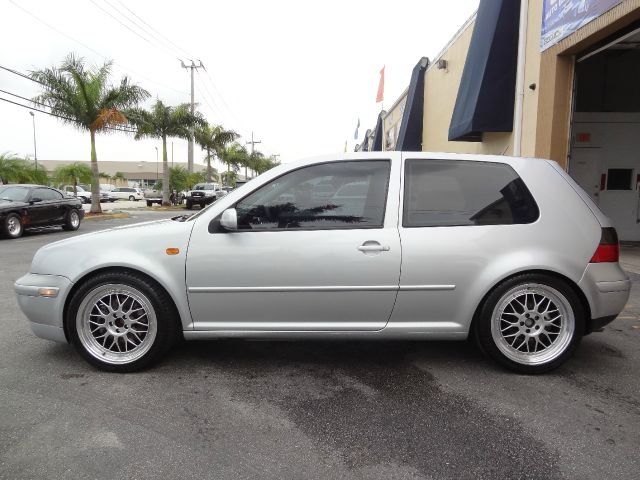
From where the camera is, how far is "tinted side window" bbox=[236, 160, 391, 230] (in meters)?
3.26

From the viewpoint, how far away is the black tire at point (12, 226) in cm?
1177

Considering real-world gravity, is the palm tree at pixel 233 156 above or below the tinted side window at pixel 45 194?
above

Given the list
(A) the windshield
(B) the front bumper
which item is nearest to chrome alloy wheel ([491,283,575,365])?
(B) the front bumper

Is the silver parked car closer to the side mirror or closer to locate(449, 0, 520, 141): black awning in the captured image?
the side mirror

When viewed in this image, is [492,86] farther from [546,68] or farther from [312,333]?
[312,333]

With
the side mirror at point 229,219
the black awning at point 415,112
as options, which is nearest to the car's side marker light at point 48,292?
the side mirror at point 229,219

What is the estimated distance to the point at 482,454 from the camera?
232cm

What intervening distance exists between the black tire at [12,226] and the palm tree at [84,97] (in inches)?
330

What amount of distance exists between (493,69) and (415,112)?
27.2 feet

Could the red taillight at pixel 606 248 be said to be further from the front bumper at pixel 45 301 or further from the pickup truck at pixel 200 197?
the pickup truck at pixel 200 197

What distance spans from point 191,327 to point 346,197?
1.46 meters

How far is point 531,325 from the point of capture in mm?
3271

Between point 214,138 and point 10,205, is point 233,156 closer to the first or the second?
point 214,138

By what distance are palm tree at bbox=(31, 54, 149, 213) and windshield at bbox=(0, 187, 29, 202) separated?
730cm
